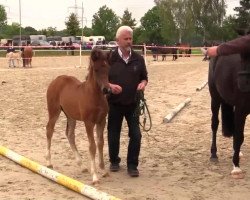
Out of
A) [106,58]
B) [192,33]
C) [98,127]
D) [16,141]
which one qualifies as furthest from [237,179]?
[192,33]

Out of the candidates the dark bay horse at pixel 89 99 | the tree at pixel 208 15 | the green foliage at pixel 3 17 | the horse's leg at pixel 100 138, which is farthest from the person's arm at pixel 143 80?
the green foliage at pixel 3 17

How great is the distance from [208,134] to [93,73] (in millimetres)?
3329

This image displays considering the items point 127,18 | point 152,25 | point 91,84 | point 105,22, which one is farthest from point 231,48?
point 105,22

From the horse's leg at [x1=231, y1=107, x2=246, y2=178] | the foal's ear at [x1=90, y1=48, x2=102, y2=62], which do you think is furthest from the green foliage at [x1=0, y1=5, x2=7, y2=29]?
the horse's leg at [x1=231, y1=107, x2=246, y2=178]

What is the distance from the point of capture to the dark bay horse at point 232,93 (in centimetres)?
491

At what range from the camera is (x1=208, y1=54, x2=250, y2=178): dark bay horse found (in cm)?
491

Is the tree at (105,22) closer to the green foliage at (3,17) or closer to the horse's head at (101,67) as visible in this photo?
the green foliage at (3,17)

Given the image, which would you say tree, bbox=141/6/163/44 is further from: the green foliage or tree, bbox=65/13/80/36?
the green foliage

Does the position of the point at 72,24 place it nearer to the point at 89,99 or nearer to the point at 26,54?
the point at 26,54

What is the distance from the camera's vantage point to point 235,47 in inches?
176

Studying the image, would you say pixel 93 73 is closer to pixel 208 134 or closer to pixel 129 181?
pixel 129 181

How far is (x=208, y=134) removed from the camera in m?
7.80

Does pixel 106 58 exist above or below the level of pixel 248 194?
above

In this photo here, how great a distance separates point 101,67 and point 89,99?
0.43 meters
